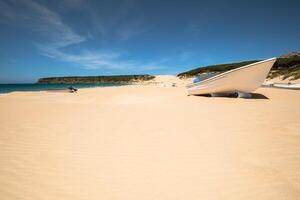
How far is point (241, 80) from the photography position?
8.73m

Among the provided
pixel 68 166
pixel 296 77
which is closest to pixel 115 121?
pixel 68 166

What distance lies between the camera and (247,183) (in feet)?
6.57

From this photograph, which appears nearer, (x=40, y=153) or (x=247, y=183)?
(x=247, y=183)

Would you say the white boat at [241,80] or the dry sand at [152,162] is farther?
the white boat at [241,80]

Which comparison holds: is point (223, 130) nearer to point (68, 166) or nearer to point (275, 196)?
point (275, 196)

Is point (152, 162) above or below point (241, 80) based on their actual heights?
below

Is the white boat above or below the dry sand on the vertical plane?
above

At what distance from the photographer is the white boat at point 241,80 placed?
828cm

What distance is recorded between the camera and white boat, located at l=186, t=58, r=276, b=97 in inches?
326

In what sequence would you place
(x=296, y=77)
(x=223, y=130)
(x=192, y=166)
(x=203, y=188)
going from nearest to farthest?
1. (x=203, y=188)
2. (x=192, y=166)
3. (x=223, y=130)
4. (x=296, y=77)

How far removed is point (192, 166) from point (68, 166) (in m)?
1.84

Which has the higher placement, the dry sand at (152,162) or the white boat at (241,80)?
the white boat at (241,80)

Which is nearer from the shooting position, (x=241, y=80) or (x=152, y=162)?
(x=152, y=162)

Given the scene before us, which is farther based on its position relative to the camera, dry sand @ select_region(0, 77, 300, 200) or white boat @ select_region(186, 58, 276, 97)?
white boat @ select_region(186, 58, 276, 97)
